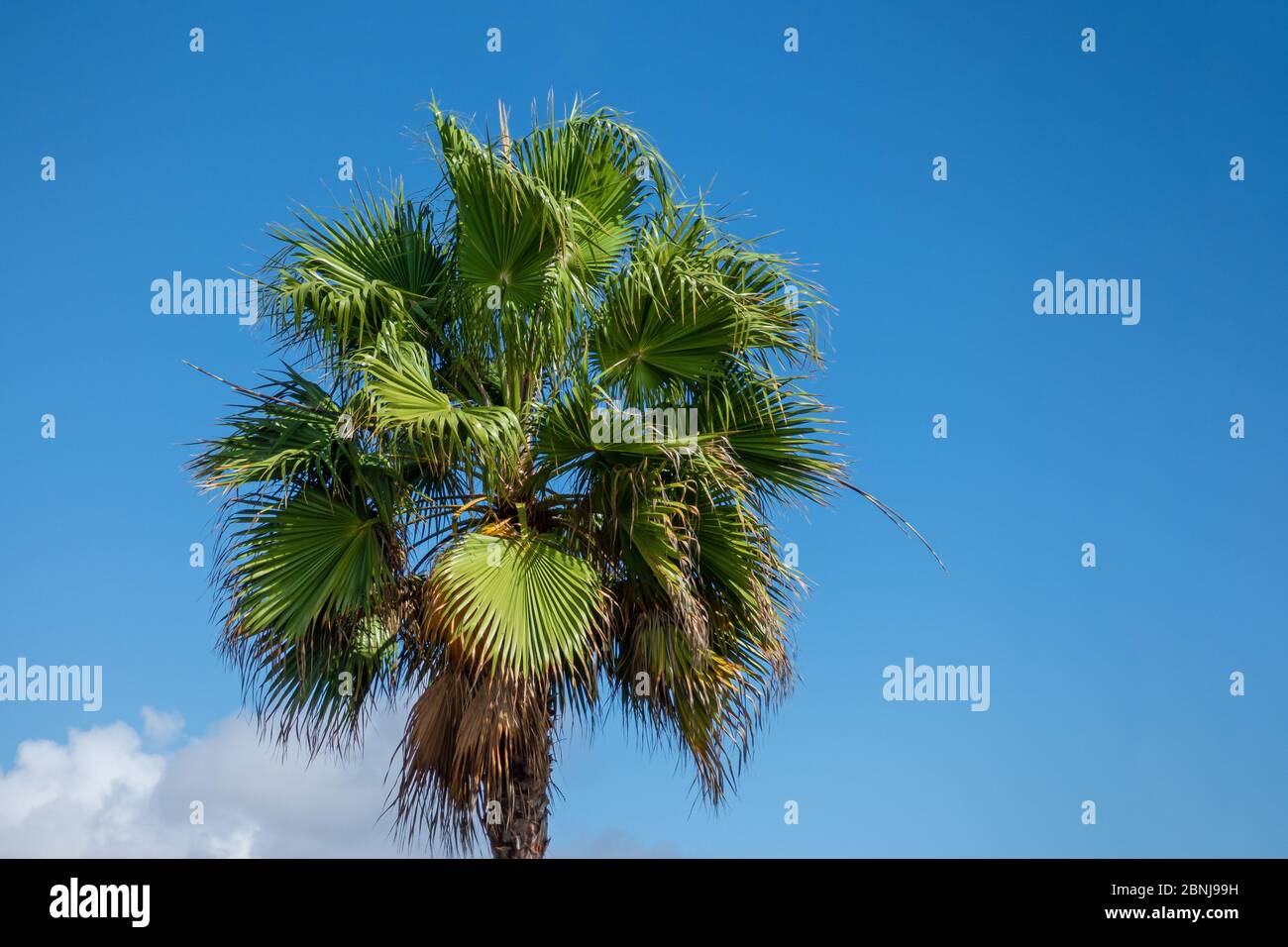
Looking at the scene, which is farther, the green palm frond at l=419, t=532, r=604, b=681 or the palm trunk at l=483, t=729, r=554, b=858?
the palm trunk at l=483, t=729, r=554, b=858

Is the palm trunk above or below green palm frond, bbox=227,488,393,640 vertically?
below

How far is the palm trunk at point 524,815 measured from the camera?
9.61 metres

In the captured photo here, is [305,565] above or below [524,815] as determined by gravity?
above

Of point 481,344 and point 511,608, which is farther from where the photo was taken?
point 481,344

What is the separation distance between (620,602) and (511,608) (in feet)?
3.95

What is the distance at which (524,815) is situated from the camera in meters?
9.66

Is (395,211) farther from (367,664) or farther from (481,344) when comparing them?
(367,664)

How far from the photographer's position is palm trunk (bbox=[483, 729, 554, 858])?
31.5ft

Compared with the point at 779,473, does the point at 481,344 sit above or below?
above
